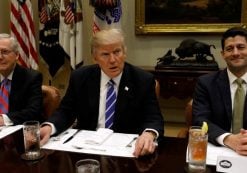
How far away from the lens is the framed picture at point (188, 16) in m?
4.19

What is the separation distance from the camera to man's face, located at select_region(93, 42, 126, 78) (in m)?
1.96

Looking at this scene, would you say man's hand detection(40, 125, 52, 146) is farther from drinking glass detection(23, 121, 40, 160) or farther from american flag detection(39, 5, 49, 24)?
american flag detection(39, 5, 49, 24)

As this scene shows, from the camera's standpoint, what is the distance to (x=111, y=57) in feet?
6.44

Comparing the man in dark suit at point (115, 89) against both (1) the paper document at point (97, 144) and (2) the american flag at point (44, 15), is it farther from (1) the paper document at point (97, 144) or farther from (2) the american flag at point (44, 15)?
(2) the american flag at point (44, 15)

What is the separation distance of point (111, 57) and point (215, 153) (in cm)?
84

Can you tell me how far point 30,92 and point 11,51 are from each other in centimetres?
33

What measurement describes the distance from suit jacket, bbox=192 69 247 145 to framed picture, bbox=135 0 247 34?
7.98 feet

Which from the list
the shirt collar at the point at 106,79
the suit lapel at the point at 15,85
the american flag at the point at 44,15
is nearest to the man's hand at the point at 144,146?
the shirt collar at the point at 106,79

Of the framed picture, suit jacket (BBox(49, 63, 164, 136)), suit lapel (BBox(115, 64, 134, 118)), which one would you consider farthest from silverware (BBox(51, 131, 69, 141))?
the framed picture

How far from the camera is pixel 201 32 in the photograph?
4.31 meters

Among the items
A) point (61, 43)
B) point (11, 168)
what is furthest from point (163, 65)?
point (11, 168)

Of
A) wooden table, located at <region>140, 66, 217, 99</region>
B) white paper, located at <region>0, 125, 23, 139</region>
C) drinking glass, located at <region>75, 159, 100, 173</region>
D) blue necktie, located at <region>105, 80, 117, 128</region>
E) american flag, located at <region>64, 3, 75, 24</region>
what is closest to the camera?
drinking glass, located at <region>75, 159, 100, 173</region>

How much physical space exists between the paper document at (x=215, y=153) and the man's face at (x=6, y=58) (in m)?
1.49

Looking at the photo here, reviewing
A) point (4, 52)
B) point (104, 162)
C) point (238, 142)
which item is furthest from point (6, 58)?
point (238, 142)
